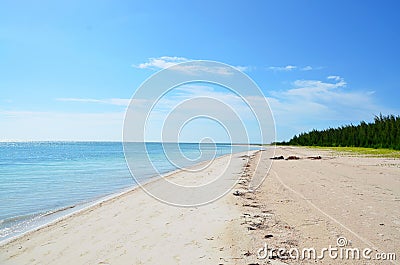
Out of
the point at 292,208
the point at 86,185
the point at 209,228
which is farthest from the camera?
the point at 86,185

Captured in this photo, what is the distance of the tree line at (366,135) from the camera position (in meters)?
45.6

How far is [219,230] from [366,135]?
5509 cm

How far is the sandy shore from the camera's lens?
5715 millimetres

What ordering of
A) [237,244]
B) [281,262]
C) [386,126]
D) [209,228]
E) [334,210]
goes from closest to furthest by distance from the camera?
[281,262] < [237,244] < [209,228] < [334,210] < [386,126]

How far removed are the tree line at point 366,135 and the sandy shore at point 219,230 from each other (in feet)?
122

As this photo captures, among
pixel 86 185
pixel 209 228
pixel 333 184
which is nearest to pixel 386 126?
pixel 333 184

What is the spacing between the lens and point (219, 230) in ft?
23.4

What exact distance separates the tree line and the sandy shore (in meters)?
37.1

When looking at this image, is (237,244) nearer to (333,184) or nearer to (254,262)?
(254,262)

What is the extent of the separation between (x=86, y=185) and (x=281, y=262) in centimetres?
1565

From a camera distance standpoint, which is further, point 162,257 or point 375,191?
point 375,191

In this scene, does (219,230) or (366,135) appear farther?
(366,135)

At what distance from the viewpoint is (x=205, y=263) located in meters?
5.22

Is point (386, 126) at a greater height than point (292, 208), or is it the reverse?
point (386, 126)
